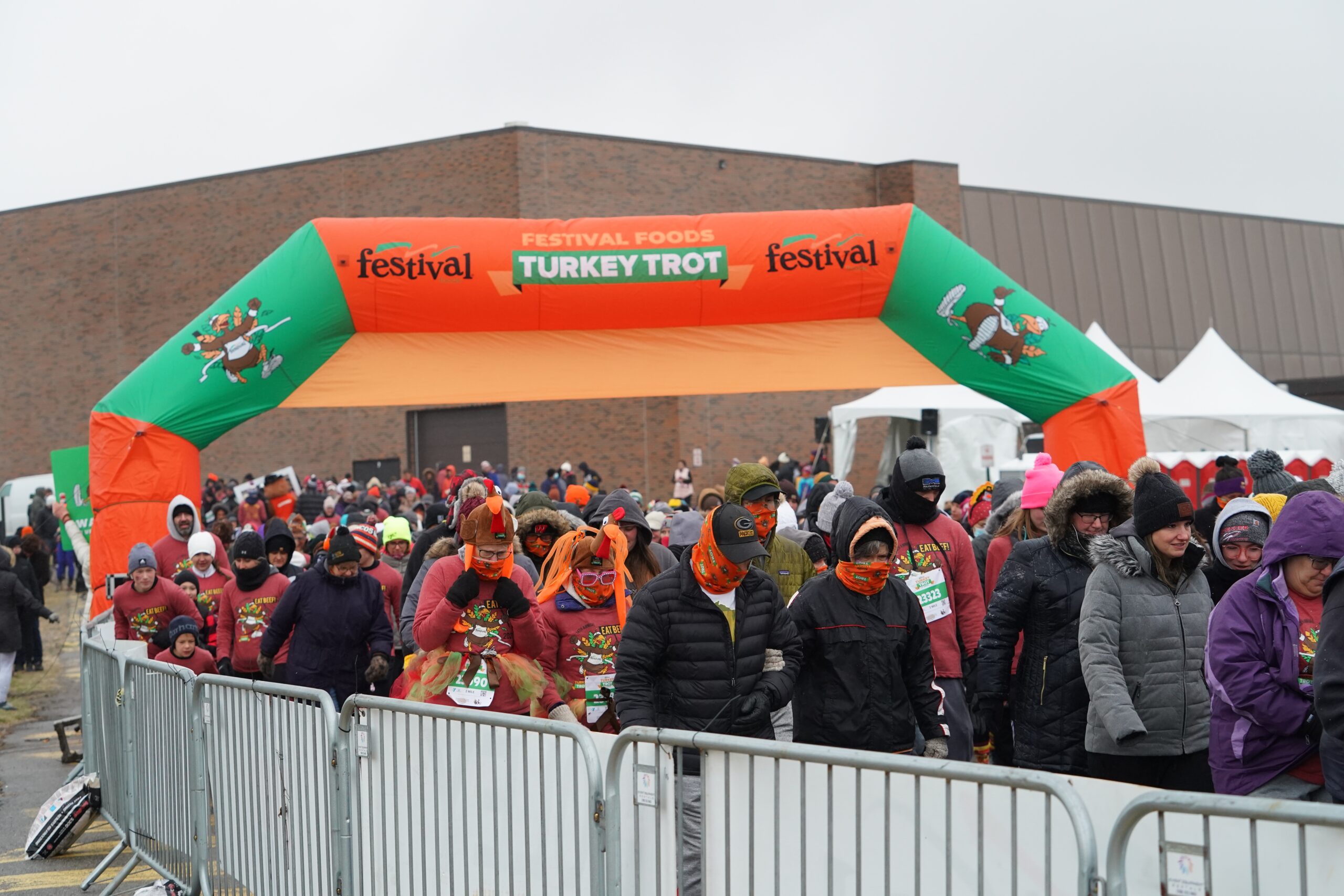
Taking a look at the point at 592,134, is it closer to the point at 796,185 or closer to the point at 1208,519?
the point at 796,185

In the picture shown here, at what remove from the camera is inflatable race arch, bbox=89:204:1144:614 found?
11.0 metres

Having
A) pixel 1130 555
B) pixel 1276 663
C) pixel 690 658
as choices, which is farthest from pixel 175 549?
pixel 1276 663

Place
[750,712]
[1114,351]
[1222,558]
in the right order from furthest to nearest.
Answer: [1114,351], [1222,558], [750,712]

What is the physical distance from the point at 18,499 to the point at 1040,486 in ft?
90.8

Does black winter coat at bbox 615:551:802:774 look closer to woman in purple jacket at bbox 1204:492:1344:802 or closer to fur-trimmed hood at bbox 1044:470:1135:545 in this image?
fur-trimmed hood at bbox 1044:470:1135:545

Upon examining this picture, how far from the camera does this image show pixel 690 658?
4.69m

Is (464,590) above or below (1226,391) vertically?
below

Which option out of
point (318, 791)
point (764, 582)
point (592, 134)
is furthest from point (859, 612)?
point (592, 134)

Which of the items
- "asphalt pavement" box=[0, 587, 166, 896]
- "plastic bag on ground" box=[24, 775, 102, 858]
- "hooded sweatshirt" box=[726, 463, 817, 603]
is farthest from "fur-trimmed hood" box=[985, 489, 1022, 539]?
"plastic bag on ground" box=[24, 775, 102, 858]

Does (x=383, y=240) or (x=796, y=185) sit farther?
(x=796, y=185)

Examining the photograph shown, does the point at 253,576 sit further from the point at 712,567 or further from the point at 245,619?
the point at 712,567

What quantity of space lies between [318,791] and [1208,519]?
453cm

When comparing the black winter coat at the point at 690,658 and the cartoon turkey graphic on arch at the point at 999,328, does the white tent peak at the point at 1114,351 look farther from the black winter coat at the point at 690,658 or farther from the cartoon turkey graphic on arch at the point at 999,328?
the black winter coat at the point at 690,658

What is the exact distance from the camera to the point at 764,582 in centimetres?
484
